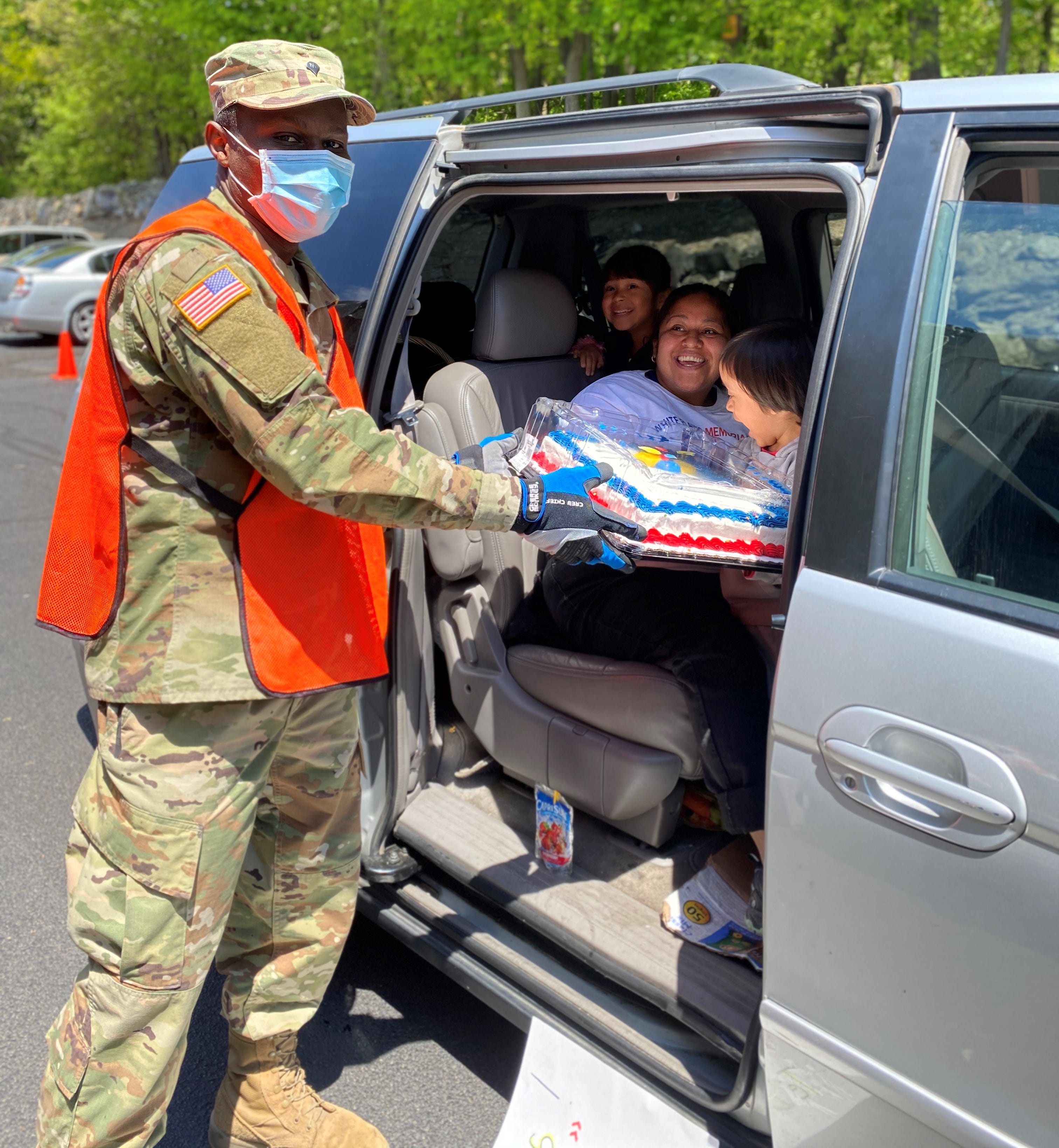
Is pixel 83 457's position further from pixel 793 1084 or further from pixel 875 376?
pixel 793 1084

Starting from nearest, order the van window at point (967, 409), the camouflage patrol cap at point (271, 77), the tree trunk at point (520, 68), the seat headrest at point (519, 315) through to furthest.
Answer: the van window at point (967, 409), the camouflage patrol cap at point (271, 77), the seat headrest at point (519, 315), the tree trunk at point (520, 68)

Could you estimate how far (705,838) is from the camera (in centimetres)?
262

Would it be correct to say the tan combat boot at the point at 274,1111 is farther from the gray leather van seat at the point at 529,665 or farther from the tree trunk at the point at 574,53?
the tree trunk at the point at 574,53

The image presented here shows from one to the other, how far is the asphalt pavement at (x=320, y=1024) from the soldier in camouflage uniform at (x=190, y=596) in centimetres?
51

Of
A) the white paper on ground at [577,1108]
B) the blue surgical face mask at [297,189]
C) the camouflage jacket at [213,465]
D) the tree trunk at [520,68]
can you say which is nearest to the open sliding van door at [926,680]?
the white paper on ground at [577,1108]

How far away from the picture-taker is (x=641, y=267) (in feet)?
11.5

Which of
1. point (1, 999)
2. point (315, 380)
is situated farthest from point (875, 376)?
point (1, 999)

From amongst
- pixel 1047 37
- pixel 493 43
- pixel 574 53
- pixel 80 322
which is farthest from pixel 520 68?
pixel 80 322

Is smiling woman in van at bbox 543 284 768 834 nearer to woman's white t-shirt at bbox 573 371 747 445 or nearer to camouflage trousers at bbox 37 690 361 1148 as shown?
woman's white t-shirt at bbox 573 371 747 445

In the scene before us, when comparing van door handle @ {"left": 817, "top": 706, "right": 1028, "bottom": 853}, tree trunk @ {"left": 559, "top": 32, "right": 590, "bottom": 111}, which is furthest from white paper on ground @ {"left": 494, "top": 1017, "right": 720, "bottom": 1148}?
tree trunk @ {"left": 559, "top": 32, "right": 590, "bottom": 111}

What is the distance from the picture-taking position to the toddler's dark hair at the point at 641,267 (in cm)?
350

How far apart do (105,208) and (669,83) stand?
2696 centimetres

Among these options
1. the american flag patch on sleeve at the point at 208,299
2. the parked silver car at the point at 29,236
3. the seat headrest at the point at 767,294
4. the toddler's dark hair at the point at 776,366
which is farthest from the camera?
the parked silver car at the point at 29,236

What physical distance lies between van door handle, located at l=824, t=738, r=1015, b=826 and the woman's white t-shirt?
1.40 meters
